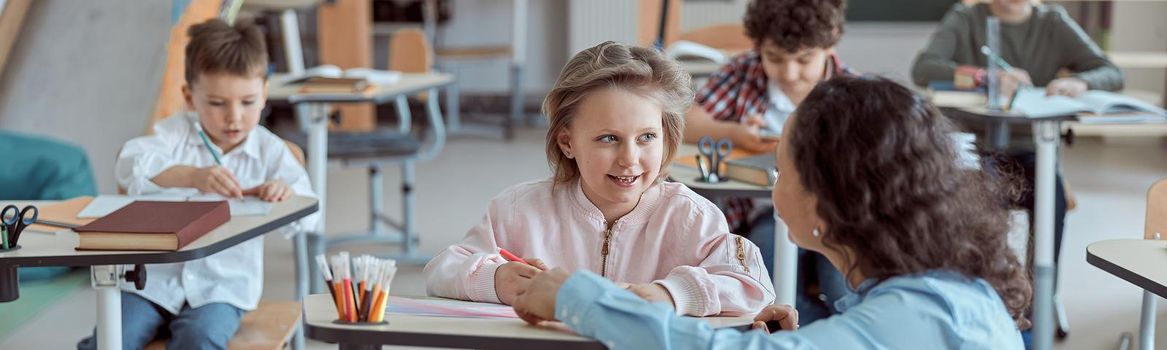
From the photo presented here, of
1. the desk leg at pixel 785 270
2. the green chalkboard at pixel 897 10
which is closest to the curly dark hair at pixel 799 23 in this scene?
the desk leg at pixel 785 270

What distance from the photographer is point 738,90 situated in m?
3.10

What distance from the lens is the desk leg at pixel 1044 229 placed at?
312 centimetres

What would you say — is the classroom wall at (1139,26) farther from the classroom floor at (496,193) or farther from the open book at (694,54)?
the open book at (694,54)

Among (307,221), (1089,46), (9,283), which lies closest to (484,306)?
(9,283)

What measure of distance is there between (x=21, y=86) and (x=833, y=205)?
342 centimetres

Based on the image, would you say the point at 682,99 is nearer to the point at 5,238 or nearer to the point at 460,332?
the point at 460,332

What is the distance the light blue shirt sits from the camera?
4.09 ft

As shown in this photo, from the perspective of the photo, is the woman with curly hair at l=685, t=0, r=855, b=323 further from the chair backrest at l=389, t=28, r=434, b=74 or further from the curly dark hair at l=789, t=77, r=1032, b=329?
the chair backrest at l=389, t=28, r=434, b=74

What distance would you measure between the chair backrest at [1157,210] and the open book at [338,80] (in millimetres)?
2351

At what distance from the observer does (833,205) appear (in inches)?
50.7

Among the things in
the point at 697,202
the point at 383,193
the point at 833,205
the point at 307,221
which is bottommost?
the point at 383,193

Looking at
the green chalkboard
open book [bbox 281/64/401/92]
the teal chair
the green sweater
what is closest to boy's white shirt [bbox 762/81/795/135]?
the green sweater

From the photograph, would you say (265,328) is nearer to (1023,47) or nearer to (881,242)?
(881,242)

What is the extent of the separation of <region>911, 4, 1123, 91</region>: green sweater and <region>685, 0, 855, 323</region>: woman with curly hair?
1057mm
